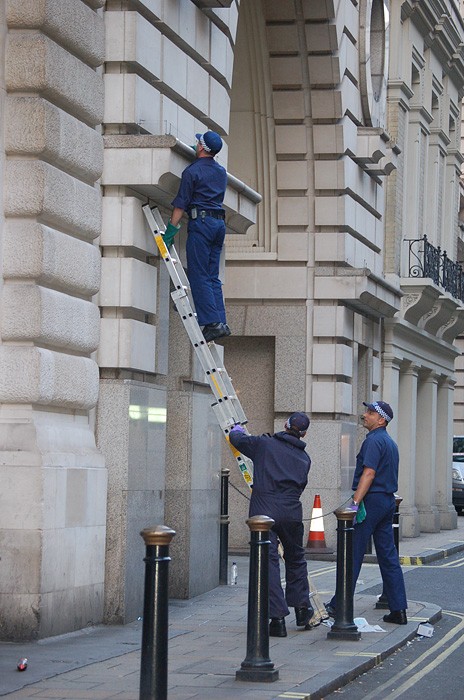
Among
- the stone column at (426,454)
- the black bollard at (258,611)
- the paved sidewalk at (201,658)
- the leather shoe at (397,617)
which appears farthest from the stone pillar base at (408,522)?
the black bollard at (258,611)

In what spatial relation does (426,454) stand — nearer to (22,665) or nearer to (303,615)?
(303,615)

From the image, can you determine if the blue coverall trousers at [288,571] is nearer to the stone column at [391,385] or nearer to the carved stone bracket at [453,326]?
the stone column at [391,385]

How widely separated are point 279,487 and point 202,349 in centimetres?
197

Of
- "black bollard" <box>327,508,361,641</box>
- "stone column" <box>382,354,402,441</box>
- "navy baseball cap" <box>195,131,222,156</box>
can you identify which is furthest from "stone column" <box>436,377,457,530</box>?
"black bollard" <box>327,508,361,641</box>

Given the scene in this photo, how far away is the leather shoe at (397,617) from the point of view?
527 inches

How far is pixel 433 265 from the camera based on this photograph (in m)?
29.5

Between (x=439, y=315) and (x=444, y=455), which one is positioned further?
(x=444, y=455)

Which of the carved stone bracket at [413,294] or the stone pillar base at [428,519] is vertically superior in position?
the carved stone bracket at [413,294]

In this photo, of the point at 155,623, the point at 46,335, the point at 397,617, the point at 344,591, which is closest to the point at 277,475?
the point at 344,591

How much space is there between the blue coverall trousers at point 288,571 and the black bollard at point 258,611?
170cm

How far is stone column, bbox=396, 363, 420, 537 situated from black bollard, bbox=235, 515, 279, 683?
705 inches

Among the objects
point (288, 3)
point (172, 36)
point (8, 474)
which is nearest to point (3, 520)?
point (8, 474)

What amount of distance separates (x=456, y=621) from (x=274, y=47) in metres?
9.74

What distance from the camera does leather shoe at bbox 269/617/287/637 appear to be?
12.0 m
